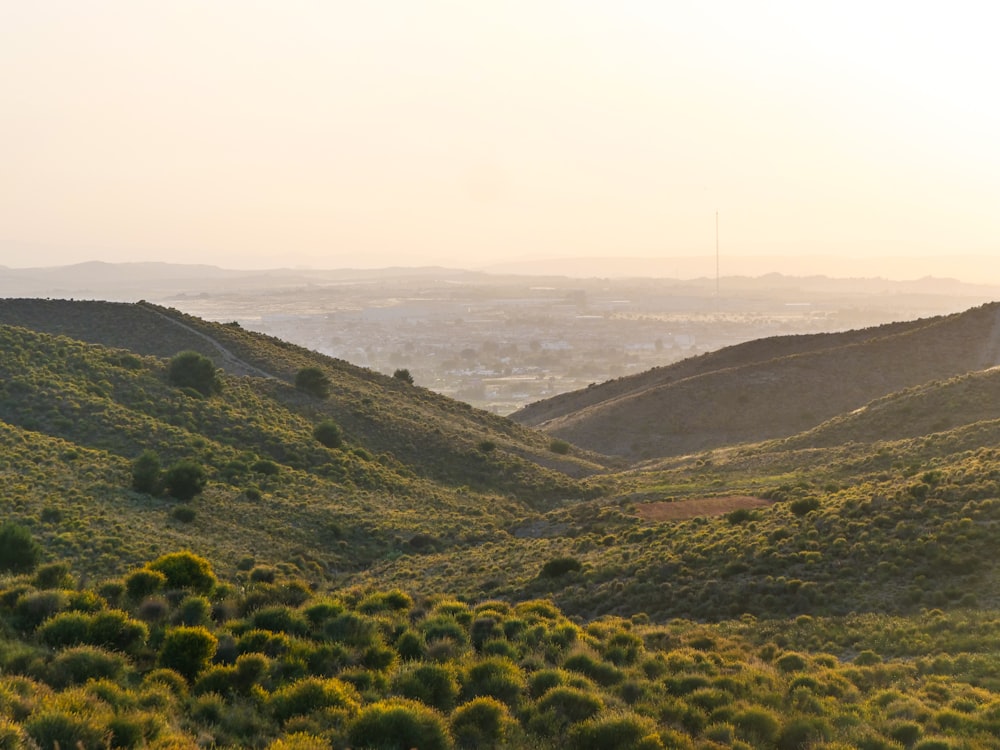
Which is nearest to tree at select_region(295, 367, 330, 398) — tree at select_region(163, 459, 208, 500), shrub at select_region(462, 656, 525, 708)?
tree at select_region(163, 459, 208, 500)

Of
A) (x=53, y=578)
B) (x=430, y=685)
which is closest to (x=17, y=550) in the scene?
(x=53, y=578)

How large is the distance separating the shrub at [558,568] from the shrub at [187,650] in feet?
49.7

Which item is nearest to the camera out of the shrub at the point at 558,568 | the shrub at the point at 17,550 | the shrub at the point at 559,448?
the shrub at the point at 17,550

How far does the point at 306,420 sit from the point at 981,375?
157 ft

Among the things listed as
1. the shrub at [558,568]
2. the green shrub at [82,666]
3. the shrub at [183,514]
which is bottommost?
the shrub at [558,568]

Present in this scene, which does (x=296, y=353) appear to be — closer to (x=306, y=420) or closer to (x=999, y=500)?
(x=306, y=420)

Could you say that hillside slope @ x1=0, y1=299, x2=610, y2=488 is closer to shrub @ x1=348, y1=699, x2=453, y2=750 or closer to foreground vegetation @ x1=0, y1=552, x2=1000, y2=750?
foreground vegetation @ x1=0, y1=552, x2=1000, y2=750

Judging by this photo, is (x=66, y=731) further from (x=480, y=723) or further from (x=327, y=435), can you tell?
(x=327, y=435)

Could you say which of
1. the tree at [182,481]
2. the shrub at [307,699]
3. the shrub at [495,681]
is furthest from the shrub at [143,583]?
the tree at [182,481]

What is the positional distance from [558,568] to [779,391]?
56429 mm

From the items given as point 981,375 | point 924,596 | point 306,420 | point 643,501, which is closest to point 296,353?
point 306,420

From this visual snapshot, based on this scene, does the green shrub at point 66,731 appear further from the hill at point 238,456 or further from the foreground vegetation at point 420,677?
the hill at point 238,456

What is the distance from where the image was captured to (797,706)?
13000mm

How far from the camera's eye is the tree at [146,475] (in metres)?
33.8
